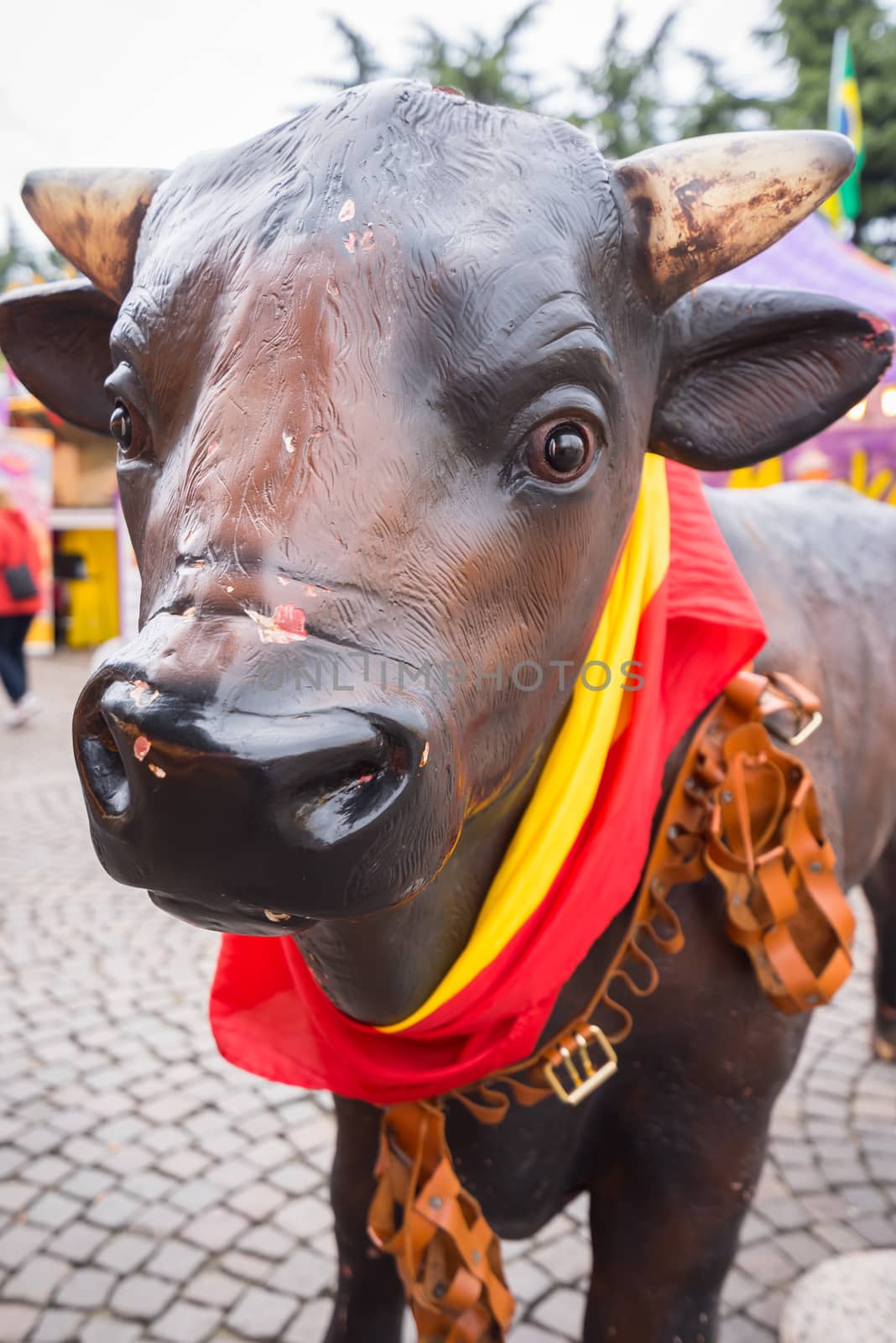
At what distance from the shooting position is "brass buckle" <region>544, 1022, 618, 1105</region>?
162cm

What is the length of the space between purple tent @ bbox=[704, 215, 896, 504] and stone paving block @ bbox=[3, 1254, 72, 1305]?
5481 mm

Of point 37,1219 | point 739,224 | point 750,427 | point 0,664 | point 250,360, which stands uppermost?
point 739,224

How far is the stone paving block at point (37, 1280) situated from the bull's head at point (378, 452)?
6.89 feet

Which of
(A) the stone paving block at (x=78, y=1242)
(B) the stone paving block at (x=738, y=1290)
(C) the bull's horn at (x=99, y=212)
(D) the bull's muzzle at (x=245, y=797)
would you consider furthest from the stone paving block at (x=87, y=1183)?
(C) the bull's horn at (x=99, y=212)

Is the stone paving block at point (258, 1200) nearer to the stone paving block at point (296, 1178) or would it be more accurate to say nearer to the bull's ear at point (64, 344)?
the stone paving block at point (296, 1178)

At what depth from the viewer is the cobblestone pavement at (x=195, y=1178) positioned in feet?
8.51

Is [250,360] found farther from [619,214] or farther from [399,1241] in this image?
[399,1241]

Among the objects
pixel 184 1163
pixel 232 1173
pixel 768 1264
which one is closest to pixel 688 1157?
pixel 768 1264

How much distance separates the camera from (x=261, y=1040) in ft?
6.01

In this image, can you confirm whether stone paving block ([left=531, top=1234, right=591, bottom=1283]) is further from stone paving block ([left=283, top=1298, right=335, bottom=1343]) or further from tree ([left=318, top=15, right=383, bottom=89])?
tree ([left=318, top=15, right=383, bottom=89])

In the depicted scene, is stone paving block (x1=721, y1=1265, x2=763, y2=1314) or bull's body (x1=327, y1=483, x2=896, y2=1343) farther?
stone paving block (x1=721, y1=1265, x2=763, y2=1314)

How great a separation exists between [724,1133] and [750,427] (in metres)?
1.18

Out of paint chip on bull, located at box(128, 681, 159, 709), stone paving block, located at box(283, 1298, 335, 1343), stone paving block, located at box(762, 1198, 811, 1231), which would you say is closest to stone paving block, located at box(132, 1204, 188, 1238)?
stone paving block, located at box(283, 1298, 335, 1343)

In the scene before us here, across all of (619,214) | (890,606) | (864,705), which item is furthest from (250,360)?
(890,606)
